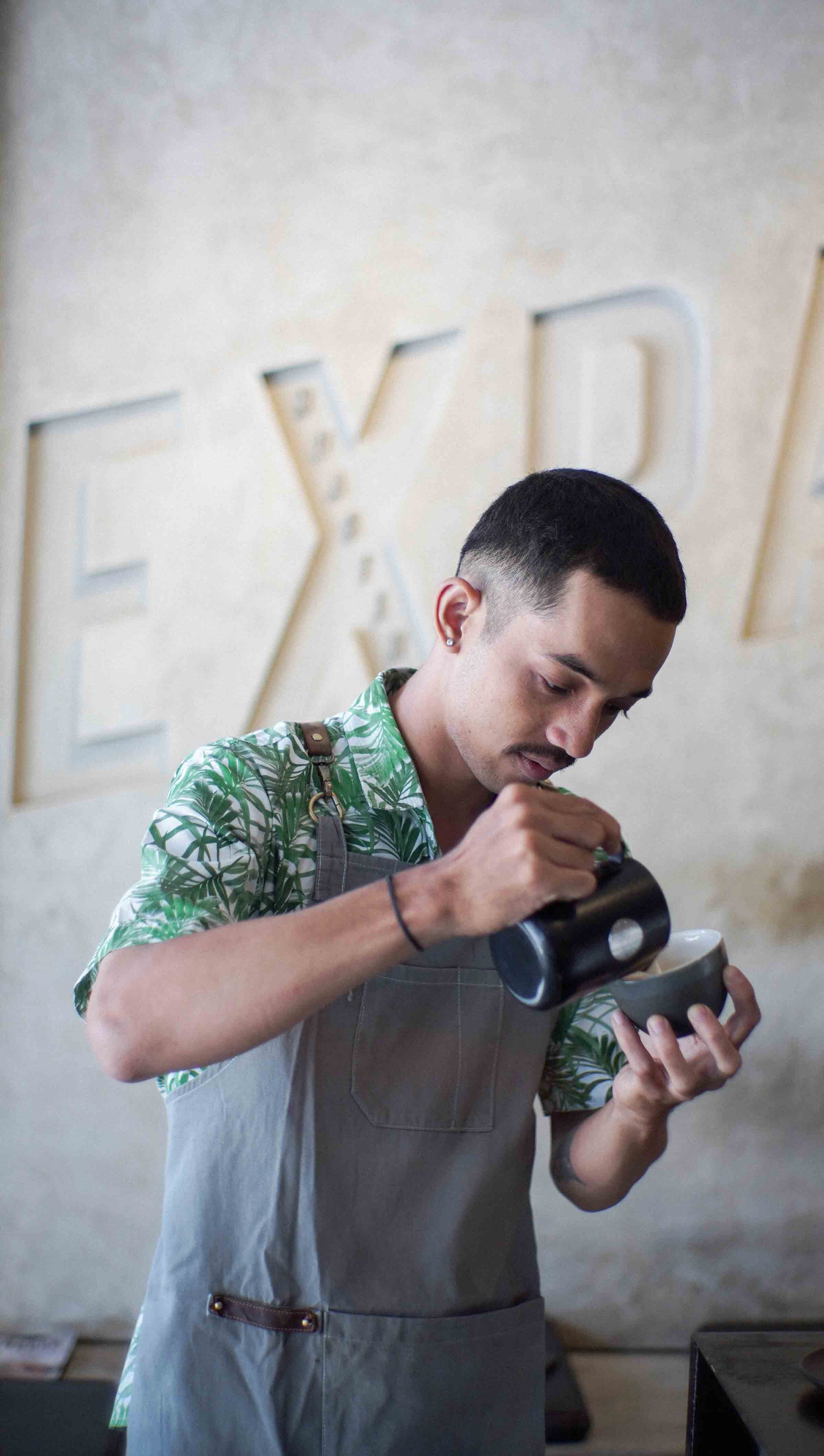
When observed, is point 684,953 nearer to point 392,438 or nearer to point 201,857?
point 201,857

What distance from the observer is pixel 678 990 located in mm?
1242

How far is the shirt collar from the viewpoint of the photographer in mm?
1365

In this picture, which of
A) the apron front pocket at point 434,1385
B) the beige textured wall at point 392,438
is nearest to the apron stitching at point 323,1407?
the apron front pocket at point 434,1385

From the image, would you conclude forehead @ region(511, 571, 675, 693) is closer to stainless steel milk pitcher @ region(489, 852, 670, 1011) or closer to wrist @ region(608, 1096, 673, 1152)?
stainless steel milk pitcher @ region(489, 852, 670, 1011)

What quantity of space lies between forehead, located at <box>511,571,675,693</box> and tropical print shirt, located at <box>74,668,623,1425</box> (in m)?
0.23

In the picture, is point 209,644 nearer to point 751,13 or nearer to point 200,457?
point 200,457

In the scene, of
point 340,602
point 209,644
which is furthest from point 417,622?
point 209,644

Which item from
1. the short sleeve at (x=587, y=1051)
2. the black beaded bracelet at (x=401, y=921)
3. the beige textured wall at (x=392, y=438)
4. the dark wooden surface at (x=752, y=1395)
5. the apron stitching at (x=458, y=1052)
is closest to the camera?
the black beaded bracelet at (x=401, y=921)

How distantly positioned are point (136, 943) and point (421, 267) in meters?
2.21

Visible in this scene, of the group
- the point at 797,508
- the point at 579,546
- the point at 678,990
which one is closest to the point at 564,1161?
the point at 678,990

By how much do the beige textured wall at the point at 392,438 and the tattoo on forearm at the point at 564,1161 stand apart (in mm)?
1222

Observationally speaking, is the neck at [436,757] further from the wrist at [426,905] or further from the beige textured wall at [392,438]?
the beige textured wall at [392,438]

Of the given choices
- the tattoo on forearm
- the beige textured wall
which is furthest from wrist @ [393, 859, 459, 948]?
the beige textured wall

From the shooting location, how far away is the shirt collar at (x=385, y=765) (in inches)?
53.7
